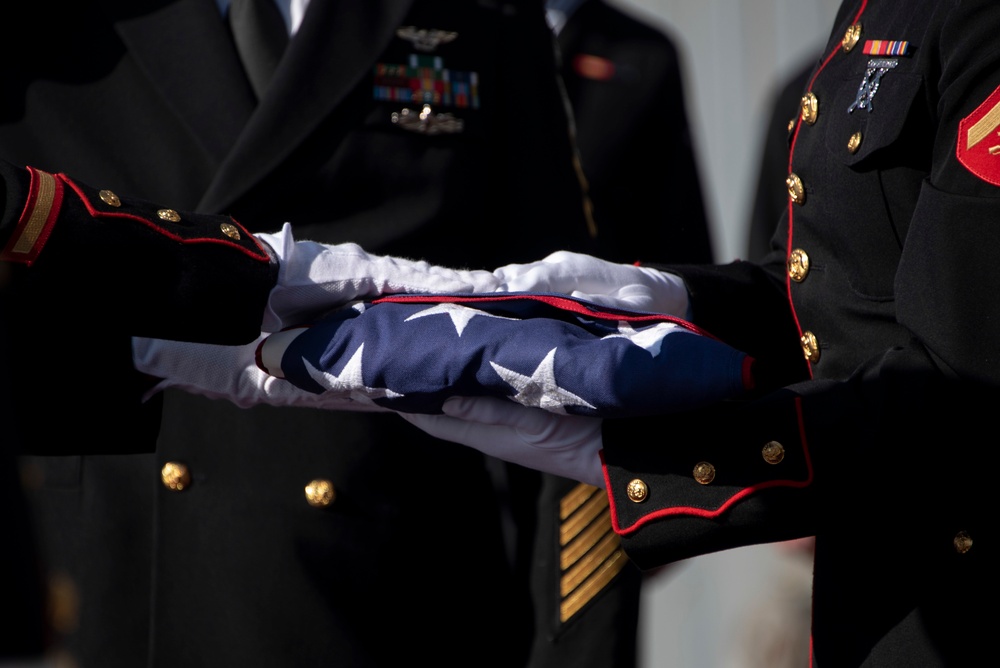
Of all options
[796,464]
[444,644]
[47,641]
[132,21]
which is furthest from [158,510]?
[47,641]

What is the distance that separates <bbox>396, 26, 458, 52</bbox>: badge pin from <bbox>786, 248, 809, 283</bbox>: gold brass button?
0.82 m

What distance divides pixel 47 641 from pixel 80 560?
1.26 metres

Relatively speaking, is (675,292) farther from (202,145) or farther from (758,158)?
(758,158)

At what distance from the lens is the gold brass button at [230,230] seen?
1337mm

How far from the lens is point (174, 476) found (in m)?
1.87

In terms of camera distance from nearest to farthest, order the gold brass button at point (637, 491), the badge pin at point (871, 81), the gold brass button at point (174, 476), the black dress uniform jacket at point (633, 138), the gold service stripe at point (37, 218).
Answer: the gold service stripe at point (37, 218), the gold brass button at point (637, 491), the badge pin at point (871, 81), the gold brass button at point (174, 476), the black dress uniform jacket at point (633, 138)

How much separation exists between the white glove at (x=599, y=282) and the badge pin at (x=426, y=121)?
587mm

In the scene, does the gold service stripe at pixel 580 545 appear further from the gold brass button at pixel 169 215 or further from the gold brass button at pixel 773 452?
the gold brass button at pixel 169 215

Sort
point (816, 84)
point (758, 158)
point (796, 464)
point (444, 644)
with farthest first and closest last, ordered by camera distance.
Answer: point (758, 158) < point (444, 644) < point (816, 84) < point (796, 464)

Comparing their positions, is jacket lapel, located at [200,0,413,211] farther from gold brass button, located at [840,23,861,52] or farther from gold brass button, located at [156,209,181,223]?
gold brass button, located at [840,23,861,52]

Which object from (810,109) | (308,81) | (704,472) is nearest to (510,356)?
(704,472)

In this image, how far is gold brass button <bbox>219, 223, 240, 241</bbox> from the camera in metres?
1.34

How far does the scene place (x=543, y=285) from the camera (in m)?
1.51

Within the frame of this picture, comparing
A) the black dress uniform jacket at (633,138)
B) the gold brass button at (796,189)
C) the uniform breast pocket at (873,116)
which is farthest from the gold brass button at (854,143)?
the black dress uniform jacket at (633,138)
